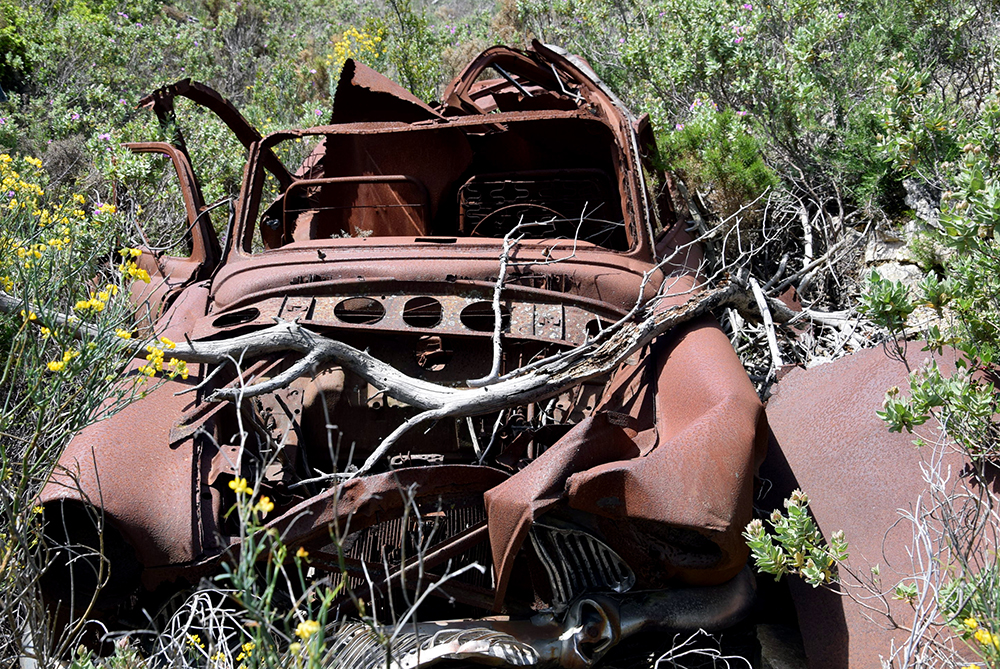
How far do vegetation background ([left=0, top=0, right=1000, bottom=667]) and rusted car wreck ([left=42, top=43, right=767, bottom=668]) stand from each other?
11.3 inches

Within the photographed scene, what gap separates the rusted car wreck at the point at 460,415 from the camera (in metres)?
2.51

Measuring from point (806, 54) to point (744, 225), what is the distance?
125cm

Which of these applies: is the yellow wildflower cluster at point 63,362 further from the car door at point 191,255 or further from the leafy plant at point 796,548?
the leafy plant at point 796,548

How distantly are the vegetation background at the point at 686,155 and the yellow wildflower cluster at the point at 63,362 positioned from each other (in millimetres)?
26

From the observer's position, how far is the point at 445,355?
11.3 feet

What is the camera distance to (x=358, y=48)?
31.3 feet

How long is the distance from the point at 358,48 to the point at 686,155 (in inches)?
200

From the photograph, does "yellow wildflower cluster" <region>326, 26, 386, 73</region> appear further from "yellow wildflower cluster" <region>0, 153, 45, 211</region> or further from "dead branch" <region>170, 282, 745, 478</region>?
"dead branch" <region>170, 282, 745, 478</region>

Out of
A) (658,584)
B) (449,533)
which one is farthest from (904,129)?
(449,533)

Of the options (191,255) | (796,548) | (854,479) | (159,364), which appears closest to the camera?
(796,548)

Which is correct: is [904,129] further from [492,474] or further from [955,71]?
[955,71]

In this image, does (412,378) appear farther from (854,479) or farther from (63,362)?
(854,479)

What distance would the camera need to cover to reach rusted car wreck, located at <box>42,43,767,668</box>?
8.23ft

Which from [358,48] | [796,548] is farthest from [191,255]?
[358,48]
